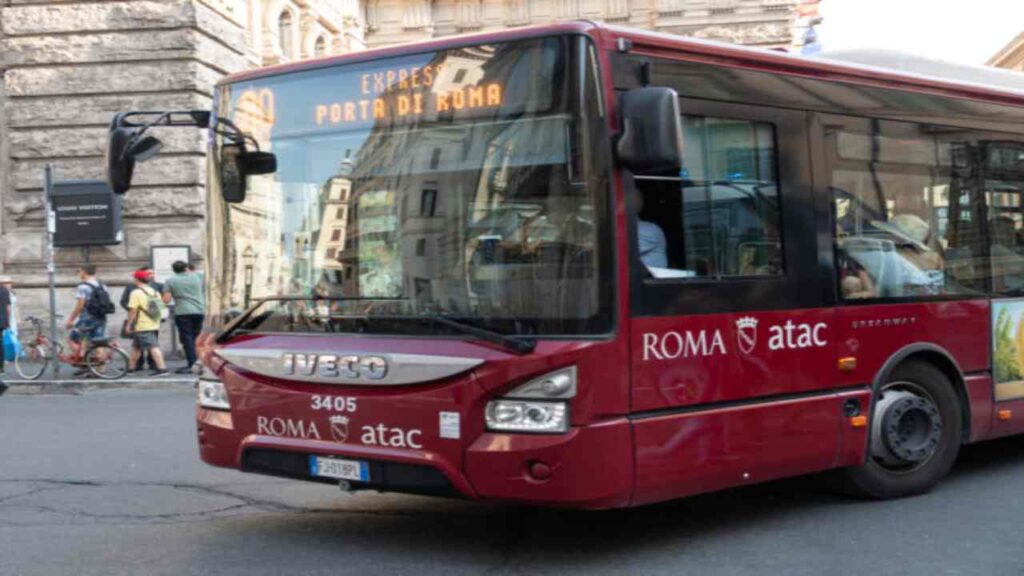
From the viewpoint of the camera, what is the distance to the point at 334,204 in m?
6.02

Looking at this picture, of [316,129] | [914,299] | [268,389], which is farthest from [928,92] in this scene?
[268,389]

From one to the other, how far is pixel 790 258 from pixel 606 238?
4.67 ft

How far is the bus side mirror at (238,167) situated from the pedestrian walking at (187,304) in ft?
35.3

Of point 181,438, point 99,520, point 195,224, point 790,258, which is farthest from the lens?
point 195,224

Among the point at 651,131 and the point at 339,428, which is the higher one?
the point at 651,131

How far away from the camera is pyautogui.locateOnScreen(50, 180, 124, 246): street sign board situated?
19.4 m

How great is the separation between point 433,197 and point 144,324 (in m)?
12.2

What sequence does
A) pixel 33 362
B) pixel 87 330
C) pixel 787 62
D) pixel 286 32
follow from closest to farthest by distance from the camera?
pixel 787 62 < pixel 87 330 < pixel 33 362 < pixel 286 32

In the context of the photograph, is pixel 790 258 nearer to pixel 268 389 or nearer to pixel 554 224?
pixel 554 224

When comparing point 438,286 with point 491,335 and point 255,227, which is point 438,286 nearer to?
point 491,335

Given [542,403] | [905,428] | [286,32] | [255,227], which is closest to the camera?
[542,403]

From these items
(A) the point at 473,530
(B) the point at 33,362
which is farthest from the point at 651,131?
(B) the point at 33,362

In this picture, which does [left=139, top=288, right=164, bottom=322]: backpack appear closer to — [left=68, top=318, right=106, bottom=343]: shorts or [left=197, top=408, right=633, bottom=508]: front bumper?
[left=68, top=318, right=106, bottom=343]: shorts

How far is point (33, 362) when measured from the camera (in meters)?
18.4
